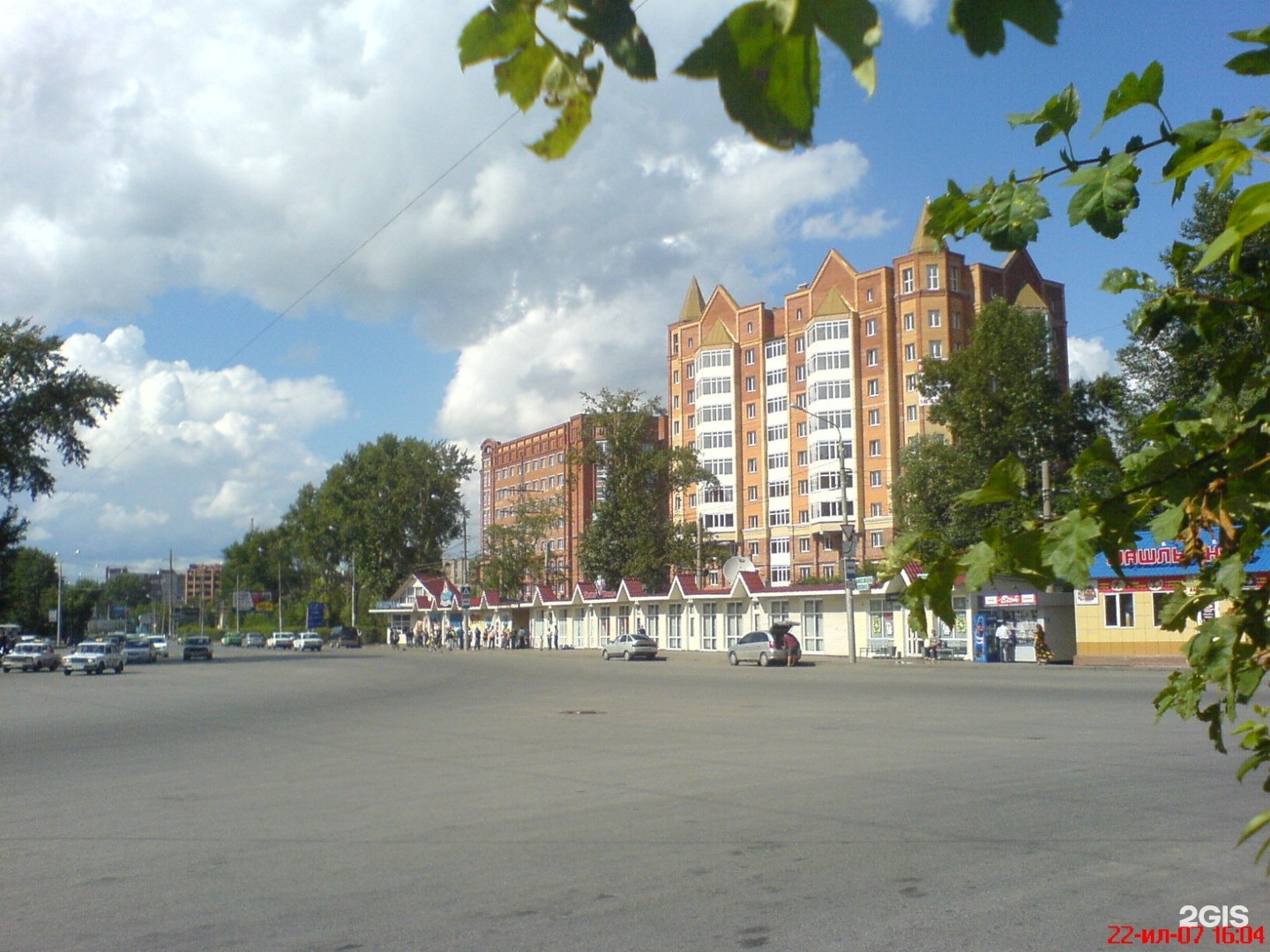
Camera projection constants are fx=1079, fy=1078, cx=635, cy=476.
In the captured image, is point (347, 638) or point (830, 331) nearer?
point (830, 331)

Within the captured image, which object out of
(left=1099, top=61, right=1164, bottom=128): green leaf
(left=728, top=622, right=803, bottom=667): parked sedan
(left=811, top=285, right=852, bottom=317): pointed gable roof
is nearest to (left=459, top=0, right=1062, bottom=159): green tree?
(left=1099, top=61, right=1164, bottom=128): green leaf

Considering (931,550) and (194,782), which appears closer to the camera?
(931,550)

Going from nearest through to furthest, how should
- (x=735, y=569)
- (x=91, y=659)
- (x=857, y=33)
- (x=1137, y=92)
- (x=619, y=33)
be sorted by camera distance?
(x=857, y=33)
(x=619, y=33)
(x=1137, y=92)
(x=91, y=659)
(x=735, y=569)

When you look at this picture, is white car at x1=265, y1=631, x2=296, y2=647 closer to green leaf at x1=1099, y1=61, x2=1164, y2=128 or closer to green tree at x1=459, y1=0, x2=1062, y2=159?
green leaf at x1=1099, y1=61, x2=1164, y2=128

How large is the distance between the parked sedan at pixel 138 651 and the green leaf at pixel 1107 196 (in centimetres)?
7491

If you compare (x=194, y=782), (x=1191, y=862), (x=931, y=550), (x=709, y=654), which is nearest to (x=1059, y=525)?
(x=931, y=550)

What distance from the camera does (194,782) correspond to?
44.0ft

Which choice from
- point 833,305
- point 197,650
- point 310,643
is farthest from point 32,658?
point 833,305

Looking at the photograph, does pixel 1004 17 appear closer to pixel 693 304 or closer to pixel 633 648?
pixel 633 648

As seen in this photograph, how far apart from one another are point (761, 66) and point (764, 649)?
155ft

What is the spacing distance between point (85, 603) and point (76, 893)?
148 meters

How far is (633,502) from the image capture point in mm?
81312

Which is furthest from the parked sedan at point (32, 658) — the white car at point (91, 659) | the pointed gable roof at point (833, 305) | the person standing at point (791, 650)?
the pointed gable roof at point (833, 305)

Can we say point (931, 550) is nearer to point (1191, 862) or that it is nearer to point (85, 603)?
point (1191, 862)
